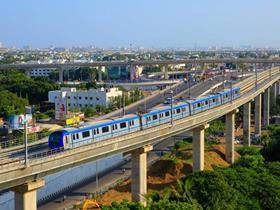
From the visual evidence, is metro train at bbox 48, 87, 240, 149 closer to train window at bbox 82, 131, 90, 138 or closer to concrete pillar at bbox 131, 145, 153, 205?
train window at bbox 82, 131, 90, 138

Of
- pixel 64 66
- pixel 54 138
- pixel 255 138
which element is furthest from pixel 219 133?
pixel 64 66

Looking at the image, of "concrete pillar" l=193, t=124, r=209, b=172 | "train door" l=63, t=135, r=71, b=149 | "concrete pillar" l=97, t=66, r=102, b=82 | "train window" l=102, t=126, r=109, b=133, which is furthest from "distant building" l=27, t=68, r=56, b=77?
"train door" l=63, t=135, r=71, b=149

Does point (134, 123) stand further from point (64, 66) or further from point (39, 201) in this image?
point (64, 66)

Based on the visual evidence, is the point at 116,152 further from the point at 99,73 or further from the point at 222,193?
the point at 99,73

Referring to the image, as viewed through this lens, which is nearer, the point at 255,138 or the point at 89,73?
the point at 255,138

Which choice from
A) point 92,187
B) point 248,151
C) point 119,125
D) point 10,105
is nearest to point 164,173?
point 92,187
